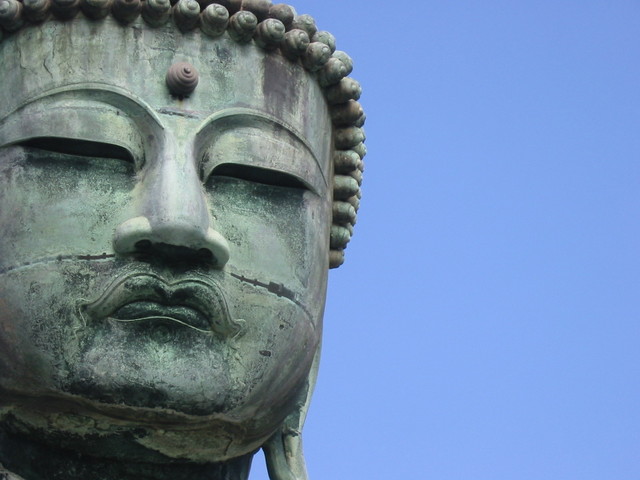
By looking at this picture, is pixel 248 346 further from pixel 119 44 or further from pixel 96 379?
pixel 119 44

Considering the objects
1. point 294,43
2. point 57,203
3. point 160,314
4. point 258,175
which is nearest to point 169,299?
point 160,314

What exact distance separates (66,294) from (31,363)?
397 mm

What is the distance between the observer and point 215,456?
10438mm

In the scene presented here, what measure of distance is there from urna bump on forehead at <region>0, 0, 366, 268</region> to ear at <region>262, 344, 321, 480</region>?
3.51 ft

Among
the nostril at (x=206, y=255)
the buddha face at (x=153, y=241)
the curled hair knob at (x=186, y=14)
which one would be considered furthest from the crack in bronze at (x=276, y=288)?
the curled hair knob at (x=186, y=14)

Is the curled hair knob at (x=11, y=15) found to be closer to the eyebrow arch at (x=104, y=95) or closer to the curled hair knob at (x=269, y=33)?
the eyebrow arch at (x=104, y=95)

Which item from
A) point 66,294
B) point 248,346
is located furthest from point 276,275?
point 66,294

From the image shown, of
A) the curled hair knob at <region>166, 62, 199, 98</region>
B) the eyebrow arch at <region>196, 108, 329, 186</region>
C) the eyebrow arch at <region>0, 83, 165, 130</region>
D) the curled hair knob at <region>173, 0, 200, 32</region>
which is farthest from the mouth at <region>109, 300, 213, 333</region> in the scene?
the curled hair knob at <region>173, 0, 200, 32</region>

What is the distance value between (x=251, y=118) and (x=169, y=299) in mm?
1215

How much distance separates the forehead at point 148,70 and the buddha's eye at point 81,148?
26cm

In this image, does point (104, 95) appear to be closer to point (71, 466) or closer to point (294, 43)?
point (294, 43)

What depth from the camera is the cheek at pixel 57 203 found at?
1015 cm

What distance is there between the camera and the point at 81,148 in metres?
10.4

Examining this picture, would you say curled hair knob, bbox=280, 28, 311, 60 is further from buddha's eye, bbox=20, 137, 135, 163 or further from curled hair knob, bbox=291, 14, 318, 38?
buddha's eye, bbox=20, 137, 135, 163
